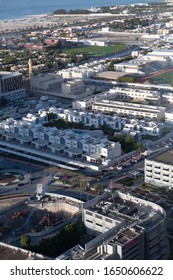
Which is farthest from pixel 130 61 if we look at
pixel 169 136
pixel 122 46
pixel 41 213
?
pixel 41 213

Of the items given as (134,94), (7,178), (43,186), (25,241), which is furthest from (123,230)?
(134,94)

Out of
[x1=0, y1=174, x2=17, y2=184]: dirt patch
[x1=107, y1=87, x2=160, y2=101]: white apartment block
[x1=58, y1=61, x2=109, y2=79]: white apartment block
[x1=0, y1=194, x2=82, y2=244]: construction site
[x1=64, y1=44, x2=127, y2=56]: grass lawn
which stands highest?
[x1=64, y1=44, x2=127, y2=56]: grass lawn

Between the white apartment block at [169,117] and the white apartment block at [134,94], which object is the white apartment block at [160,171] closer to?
the white apartment block at [169,117]

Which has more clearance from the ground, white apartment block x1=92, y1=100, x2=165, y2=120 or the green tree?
white apartment block x1=92, y1=100, x2=165, y2=120

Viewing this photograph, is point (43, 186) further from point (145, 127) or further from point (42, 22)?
point (42, 22)

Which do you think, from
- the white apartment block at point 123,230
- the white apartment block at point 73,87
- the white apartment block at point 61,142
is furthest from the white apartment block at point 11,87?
the white apartment block at point 123,230

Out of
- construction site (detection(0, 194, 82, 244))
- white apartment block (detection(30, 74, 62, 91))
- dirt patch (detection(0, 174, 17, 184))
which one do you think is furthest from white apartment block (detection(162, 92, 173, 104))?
construction site (detection(0, 194, 82, 244))

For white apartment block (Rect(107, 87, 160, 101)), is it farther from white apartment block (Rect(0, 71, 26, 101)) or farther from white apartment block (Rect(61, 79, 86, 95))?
white apartment block (Rect(0, 71, 26, 101))
